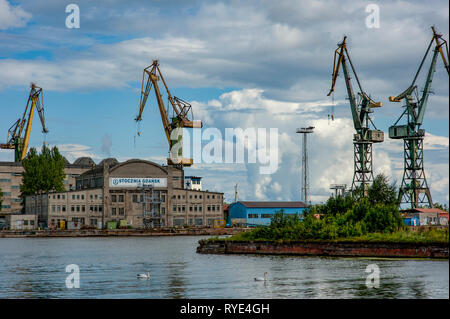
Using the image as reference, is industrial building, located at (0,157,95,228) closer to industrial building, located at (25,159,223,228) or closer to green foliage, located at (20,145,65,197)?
green foliage, located at (20,145,65,197)

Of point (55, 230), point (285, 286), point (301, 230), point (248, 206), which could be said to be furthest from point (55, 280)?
point (248, 206)

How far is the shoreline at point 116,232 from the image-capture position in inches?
4717

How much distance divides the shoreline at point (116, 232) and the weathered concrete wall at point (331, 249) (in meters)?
60.1

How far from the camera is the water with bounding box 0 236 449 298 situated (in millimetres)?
35625

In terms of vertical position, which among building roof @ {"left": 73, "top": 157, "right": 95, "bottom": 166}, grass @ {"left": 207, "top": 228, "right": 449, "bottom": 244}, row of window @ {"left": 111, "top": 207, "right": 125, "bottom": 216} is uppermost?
building roof @ {"left": 73, "top": 157, "right": 95, "bottom": 166}

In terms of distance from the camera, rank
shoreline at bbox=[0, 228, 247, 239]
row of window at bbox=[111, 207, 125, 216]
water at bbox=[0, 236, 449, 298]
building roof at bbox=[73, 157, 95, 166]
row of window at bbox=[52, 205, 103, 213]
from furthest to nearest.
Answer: building roof at bbox=[73, 157, 95, 166], row of window at bbox=[111, 207, 125, 216], row of window at bbox=[52, 205, 103, 213], shoreline at bbox=[0, 228, 247, 239], water at bbox=[0, 236, 449, 298]

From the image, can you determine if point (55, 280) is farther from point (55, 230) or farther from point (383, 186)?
point (55, 230)

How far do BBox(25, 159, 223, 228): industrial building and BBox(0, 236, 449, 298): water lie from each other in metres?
68.7

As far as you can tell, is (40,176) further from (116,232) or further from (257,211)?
(257,211)

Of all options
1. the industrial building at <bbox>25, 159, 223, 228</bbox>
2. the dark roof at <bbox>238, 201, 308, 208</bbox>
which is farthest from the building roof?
Answer: the dark roof at <bbox>238, 201, 308, 208</bbox>

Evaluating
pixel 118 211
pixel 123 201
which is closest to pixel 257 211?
pixel 123 201

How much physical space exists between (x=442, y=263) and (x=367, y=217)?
46.6ft

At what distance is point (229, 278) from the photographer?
41.8 metres

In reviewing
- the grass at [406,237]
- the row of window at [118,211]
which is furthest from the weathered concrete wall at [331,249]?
the row of window at [118,211]
